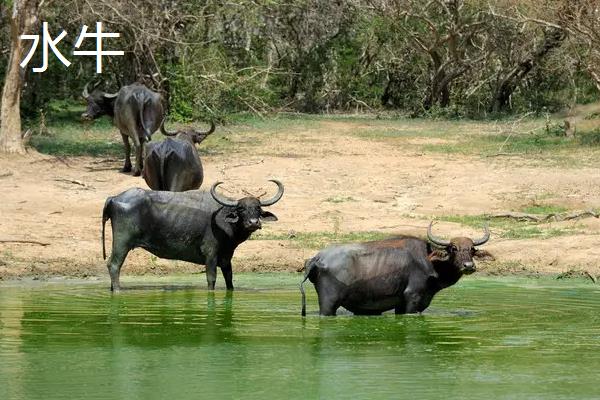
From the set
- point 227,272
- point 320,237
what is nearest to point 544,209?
point 320,237

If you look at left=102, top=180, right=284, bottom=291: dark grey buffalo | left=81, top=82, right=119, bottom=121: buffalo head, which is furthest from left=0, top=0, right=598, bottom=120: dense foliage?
left=102, top=180, right=284, bottom=291: dark grey buffalo

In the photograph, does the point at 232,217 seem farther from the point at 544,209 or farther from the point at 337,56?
the point at 337,56

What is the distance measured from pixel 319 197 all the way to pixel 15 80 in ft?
20.3

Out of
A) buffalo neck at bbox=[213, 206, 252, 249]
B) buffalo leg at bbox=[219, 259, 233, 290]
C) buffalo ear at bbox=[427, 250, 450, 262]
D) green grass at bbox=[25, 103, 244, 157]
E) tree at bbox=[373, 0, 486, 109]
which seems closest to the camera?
buffalo ear at bbox=[427, 250, 450, 262]

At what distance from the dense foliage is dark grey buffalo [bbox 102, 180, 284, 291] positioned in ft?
32.6

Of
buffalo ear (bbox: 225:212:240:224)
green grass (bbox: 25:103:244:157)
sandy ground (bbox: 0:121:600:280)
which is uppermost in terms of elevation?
buffalo ear (bbox: 225:212:240:224)

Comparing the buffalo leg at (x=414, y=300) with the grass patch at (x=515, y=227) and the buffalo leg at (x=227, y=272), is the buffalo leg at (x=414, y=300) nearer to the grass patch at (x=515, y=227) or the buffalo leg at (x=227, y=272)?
the buffalo leg at (x=227, y=272)

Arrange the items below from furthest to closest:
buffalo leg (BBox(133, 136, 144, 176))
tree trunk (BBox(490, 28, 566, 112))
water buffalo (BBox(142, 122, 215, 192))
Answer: tree trunk (BBox(490, 28, 566, 112))
buffalo leg (BBox(133, 136, 144, 176))
water buffalo (BBox(142, 122, 215, 192))

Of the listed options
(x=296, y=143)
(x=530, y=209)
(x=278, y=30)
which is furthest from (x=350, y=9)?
(x=530, y=209)

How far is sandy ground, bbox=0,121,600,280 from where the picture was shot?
15820 millimetres

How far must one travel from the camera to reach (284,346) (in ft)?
33.9

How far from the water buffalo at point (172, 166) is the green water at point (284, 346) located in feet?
11.8

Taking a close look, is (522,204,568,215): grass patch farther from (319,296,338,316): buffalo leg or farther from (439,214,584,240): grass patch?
(319,296,338,316): buffalo leg

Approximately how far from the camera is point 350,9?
3447 centimetres
